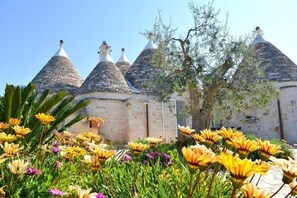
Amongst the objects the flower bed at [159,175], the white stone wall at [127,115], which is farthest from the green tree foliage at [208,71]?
the flower bed at [159,175]

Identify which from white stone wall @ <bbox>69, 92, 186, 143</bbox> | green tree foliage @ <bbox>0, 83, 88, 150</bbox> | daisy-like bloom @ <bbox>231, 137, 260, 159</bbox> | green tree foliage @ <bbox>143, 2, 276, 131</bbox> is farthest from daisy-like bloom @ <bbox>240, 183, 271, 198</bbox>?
white stone wall @ <bbox>69, 92, 186, 143</bbox>

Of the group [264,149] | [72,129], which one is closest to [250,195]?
[264,149]

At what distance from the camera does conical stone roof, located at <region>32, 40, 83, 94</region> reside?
16.8 metres

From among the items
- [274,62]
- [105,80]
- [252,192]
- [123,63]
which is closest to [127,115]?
[105,80]

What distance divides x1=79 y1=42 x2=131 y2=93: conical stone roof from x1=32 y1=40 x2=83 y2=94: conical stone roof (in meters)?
1.04

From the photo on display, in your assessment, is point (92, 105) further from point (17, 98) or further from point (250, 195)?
point (250, 195)

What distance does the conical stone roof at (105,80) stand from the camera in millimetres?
16047

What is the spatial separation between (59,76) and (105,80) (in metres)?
3.12

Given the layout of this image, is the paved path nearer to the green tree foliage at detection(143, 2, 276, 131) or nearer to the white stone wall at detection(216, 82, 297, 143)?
the green tree foliage at detection(143, 2, 276, 131)

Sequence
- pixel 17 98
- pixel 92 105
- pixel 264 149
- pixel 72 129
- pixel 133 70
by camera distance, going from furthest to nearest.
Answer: pixel 133 70 → pixel 92 105 → pixel 72 129 → pixel 17 98 → pixel 264 149

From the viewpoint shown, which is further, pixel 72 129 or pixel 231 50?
pixel 72 129

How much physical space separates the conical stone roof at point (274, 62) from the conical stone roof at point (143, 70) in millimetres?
5882

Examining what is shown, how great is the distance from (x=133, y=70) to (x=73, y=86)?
3.70 meters

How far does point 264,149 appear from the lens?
1.85 m
